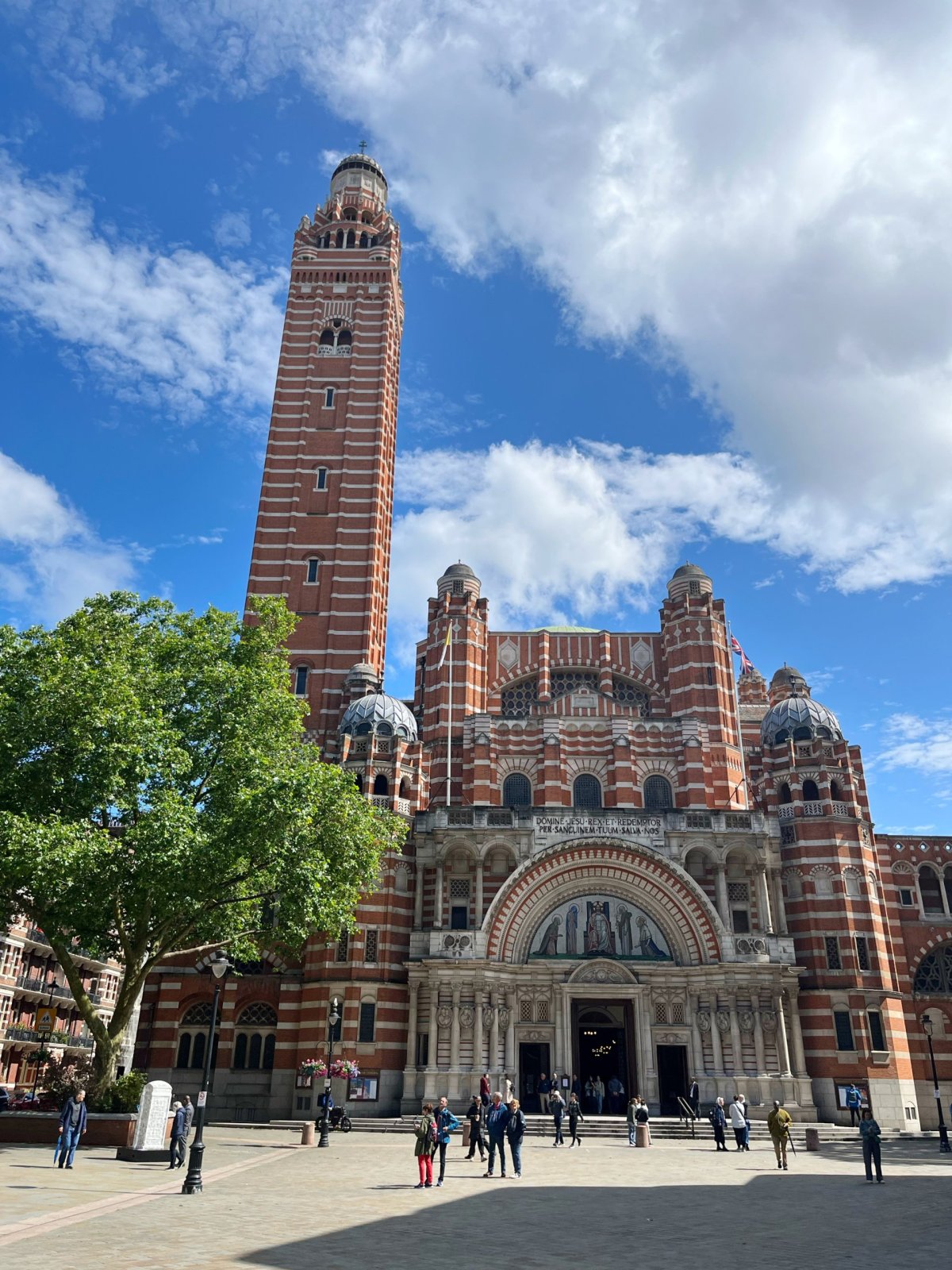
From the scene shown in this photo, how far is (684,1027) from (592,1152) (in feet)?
42.4

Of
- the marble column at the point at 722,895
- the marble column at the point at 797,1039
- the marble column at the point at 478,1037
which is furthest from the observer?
the marble column at the point at 722,895

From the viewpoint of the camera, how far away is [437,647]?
173 ft

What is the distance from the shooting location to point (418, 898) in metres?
43.8

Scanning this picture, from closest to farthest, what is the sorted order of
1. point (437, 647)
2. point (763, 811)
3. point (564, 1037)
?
point (564, 1037) → point (763, 811) → point (437, 647)

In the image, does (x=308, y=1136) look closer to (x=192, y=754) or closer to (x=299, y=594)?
(x=192, y=754)

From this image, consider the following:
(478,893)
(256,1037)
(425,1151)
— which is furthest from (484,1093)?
(256,1037)

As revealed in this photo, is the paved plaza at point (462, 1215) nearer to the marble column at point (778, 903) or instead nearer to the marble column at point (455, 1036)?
the marble column at point (455, 1036)

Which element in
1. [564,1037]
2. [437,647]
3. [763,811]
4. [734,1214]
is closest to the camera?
[734,1214]

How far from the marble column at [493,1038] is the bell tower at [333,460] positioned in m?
15.6

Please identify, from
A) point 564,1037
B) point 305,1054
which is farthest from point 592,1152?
point 305,1054

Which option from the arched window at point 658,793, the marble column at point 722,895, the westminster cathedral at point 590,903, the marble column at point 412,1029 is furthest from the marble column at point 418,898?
the marble column at point 722,895

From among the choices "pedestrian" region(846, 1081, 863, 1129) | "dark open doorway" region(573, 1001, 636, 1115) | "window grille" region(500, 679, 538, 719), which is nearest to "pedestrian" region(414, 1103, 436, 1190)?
"dark open doorway" region(573, 1001, 636, 1115)

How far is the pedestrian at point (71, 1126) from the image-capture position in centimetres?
2053

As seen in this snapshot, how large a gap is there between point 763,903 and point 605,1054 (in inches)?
397
